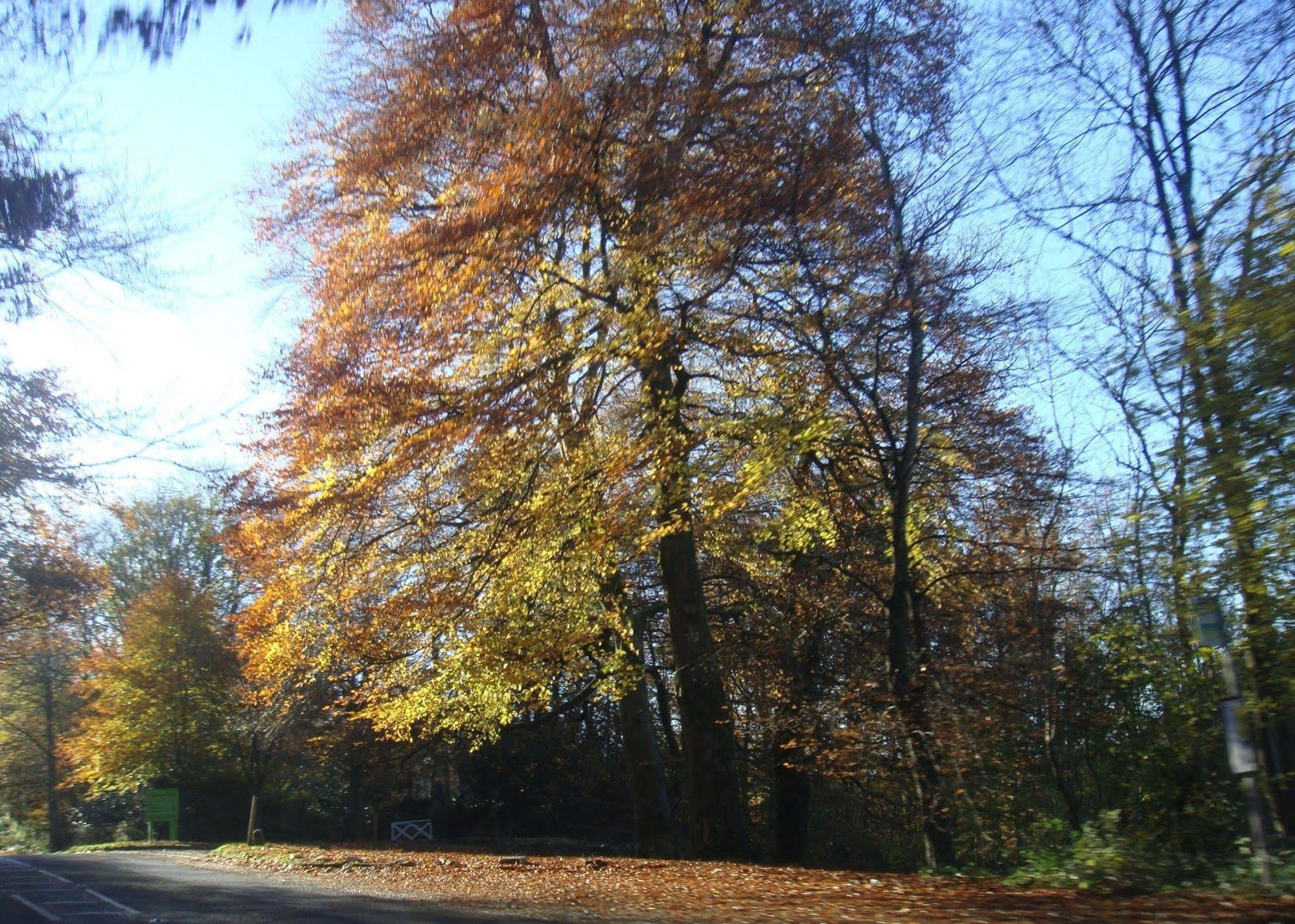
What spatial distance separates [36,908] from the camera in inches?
444

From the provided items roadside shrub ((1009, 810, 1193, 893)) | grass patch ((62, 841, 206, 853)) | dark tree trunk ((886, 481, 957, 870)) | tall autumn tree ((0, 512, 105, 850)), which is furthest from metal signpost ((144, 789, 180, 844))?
roadside shrub ((1009, 810, 1193, 893))

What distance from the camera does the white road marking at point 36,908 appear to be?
10.4 meters

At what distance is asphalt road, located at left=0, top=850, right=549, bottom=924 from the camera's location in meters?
10.1

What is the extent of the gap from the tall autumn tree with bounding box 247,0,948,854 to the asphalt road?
532 centimetres

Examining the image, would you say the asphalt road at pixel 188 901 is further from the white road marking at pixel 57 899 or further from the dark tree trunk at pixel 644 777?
the dark tree trunk at pixel 644 777

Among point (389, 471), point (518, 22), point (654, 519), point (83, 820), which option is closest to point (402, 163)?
point (518, 22)

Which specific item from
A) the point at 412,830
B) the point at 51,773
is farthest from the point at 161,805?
the point at 51,773

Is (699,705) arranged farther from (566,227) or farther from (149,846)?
(149,846)

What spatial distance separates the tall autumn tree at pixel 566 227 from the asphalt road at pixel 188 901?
5.32 meters

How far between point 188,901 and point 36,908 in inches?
60.5

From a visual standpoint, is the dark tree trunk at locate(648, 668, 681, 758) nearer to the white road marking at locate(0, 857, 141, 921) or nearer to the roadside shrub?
the white road marking at locate(0, 857, 141, 921)

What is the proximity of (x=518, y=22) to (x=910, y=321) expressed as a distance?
25.9 ft

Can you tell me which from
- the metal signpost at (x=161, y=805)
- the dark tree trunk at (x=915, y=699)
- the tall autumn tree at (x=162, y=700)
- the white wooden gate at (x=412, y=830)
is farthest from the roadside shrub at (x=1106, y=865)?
the tall autumn tree at (x=162, y=700)

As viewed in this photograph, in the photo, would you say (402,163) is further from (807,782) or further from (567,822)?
(567,822)
